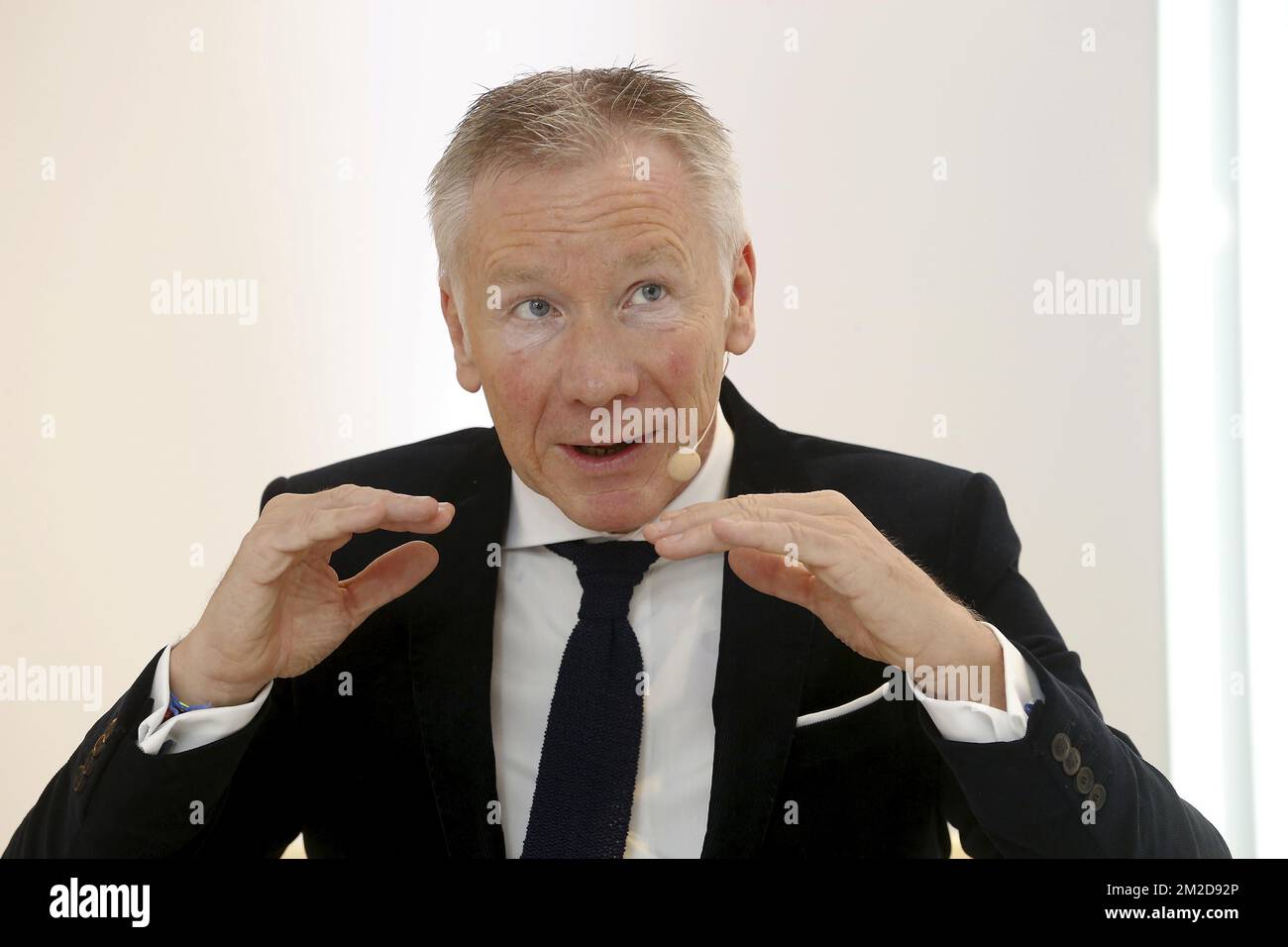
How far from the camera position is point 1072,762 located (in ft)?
4.81

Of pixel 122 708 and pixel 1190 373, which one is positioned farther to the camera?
pixel 1190 373

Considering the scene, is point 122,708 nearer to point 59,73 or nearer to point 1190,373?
point 59,73

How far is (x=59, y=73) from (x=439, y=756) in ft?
5.68

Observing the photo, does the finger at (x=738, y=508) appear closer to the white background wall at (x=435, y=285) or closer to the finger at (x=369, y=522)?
the finger at (x=369, y=522)

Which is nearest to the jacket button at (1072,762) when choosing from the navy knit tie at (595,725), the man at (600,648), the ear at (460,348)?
the man at (600,648)

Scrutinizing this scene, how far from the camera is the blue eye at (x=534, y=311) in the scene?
170 centimetres

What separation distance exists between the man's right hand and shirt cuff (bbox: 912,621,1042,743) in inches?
25.8

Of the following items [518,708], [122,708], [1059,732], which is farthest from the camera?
[518,708]

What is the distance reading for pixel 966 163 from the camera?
2531 millimetres

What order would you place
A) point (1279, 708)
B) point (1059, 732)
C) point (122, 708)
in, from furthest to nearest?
point (1279, 708) → point (122, 708) → point (1059, 732)

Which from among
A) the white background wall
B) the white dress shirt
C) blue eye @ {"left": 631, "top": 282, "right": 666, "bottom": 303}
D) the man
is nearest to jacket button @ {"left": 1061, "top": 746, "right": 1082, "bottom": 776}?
the man

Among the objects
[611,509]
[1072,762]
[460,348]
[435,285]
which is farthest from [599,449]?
[435,285]

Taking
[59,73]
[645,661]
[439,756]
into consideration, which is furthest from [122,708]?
[59,73]
